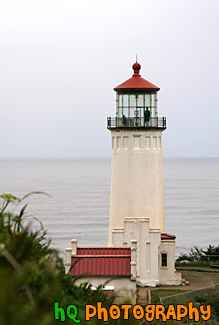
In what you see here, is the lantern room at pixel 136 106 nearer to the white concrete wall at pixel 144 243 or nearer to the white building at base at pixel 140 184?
the white building at base at pixel 140 184

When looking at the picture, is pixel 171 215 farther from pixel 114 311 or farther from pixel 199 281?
pixel 114 311

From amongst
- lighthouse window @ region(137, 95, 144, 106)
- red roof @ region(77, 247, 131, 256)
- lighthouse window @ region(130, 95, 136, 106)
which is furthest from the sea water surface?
red roof @ region(77, 247, 131, 256)

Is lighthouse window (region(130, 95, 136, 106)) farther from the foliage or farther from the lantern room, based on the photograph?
the foliage

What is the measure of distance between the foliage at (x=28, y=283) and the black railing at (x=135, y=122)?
1690 centimetres

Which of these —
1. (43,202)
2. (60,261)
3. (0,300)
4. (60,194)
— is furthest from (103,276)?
(60,194)

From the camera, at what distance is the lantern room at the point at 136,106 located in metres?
25.6

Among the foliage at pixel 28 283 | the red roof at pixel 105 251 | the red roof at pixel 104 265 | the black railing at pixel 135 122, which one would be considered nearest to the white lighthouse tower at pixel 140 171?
the black railing at pixel 135 122

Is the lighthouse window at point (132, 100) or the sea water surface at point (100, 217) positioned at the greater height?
the sea water surface at point (100, 217)

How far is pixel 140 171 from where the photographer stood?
25.2 meters

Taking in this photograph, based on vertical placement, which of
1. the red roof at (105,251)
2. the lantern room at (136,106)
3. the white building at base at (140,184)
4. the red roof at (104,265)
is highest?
the lantern room at (136,106)

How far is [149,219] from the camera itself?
24.7m

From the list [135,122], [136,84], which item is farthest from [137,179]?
[136,84]

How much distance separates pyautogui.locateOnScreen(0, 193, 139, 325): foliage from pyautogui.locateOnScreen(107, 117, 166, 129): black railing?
1690 cm

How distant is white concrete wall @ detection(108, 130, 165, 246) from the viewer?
82.1 ft
